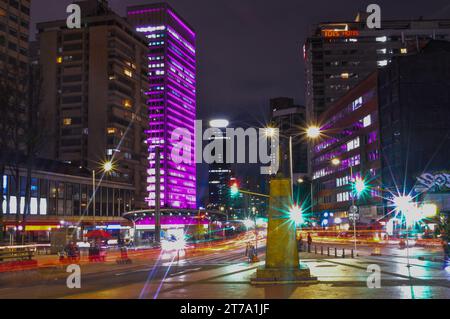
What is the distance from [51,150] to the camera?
406ft

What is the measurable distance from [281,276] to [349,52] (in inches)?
5735

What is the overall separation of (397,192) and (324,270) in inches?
2425

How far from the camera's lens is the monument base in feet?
68.1

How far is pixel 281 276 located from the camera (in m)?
20.9

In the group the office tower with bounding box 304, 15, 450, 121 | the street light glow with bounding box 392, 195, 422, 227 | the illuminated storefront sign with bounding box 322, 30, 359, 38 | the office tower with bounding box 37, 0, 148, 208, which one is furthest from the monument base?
the illuminated storefront sign with bounding box 322, 30, 359, 38

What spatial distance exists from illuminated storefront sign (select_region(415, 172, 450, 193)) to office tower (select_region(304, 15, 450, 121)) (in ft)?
296

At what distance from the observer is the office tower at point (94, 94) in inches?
4884

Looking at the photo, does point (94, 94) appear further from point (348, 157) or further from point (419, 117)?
point (419, 117)

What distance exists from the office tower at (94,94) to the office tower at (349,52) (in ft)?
185

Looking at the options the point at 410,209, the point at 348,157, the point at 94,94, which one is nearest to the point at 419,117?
the point at 410,209

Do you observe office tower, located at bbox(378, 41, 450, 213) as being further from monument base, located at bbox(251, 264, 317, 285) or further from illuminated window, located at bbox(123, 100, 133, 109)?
illuminated window, located at bbox(123, 100, 133, 109)

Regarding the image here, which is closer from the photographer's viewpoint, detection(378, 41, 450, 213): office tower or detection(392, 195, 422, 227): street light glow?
detection(392, 195, 422, 227): street light glow

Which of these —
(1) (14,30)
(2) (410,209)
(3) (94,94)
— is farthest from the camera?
(3) (94,94)

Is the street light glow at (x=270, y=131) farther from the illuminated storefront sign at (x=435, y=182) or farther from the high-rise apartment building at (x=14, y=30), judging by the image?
the high-rise apartment building at (x=14, y=30)
